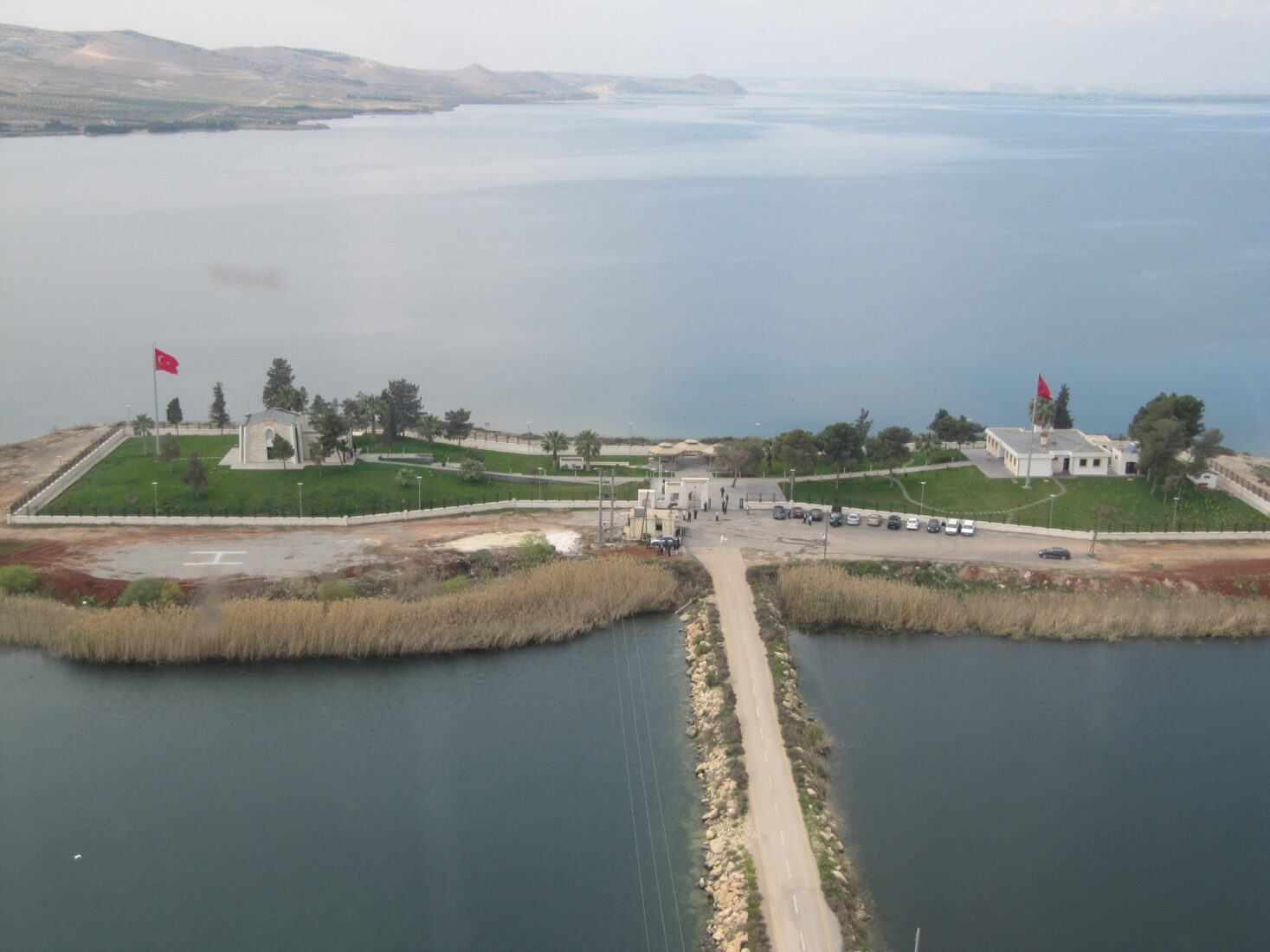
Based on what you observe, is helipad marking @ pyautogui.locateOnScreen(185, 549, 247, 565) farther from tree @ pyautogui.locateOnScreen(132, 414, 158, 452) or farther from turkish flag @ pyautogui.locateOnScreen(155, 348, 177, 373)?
tree @ pyautogui.locateOnScreen(132, 414, 158, 452)

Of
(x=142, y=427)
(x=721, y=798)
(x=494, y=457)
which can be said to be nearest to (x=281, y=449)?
(x=494, y=457)

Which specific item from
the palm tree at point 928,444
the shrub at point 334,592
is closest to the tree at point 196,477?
the shrub at point 334,592

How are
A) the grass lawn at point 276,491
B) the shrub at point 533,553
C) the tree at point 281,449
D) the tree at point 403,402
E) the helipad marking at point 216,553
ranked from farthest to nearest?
1. the tree at point 403,402
2. the tree at point 281,449
3. the grass lawn at point 276,491
4. the shrub at point 533,553
5. the helipad marking at point 216,553

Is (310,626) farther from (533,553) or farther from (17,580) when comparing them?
(17,580)

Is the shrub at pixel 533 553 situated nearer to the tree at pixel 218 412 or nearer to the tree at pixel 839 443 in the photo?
the tree at pixel 839 443

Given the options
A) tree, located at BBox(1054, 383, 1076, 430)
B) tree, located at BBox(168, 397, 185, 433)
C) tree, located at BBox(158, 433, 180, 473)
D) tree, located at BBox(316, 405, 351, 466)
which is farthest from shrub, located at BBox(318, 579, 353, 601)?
tree, located at BBox(1054, 383, 1076, 430)

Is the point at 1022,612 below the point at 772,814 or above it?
above
